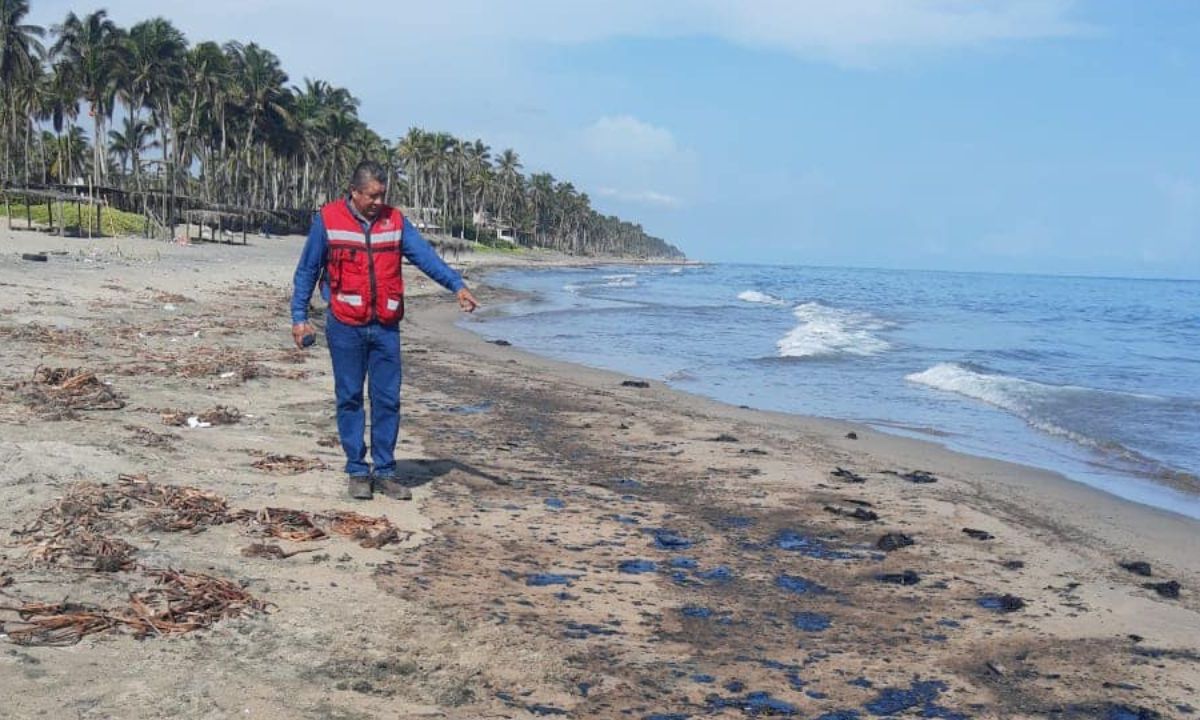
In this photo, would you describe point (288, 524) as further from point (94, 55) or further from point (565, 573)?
point (94, 55)

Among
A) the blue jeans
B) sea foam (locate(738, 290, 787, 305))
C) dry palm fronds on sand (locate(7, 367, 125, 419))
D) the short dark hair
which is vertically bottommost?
sea foam (locate(738, 290, 787, 305))

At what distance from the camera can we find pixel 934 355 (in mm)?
24062

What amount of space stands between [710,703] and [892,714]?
64 cm

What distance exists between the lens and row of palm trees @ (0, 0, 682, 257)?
61812mm

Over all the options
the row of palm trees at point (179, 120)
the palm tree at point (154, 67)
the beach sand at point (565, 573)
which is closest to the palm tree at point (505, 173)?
the row of palm trees at point (179, 120)

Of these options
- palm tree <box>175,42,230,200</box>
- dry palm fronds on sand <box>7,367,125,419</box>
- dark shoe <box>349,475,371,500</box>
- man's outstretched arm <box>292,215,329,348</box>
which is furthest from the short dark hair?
palm tree <box>175,42,230,200</box>

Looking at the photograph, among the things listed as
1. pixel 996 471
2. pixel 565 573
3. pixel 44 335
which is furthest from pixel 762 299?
pixel 565 573

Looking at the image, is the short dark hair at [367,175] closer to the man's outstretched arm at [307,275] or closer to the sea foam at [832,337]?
the man's outstretched arm at [307,275]

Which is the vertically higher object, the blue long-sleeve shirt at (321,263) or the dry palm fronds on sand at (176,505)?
the blue long-sleeve shirt at (321,263)

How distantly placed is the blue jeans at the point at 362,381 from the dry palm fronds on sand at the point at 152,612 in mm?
1855

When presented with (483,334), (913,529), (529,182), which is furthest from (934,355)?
(529,182)

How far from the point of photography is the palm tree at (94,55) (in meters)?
61.2

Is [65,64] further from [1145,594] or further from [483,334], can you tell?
[1145,594]

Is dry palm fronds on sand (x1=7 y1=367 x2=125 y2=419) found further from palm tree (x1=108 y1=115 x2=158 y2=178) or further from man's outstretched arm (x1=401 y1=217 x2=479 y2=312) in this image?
palm tree (x1=108 y1=115 x2=158 y2=178)
